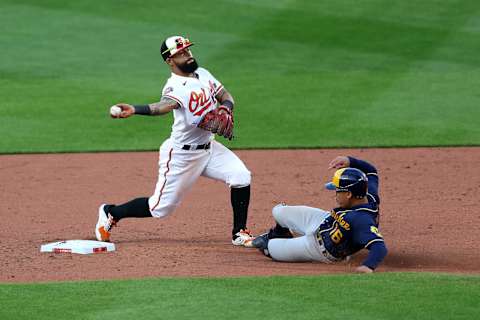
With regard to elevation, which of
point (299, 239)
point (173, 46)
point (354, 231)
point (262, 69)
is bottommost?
point (299, 239)

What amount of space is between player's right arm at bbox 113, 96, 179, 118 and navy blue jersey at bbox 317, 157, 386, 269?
5.07ft

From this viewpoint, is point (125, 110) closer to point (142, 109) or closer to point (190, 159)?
point (142, 109)

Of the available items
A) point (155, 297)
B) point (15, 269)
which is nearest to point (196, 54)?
point (15, 269)

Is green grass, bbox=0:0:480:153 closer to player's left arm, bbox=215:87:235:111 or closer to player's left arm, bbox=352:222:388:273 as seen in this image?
player's left arm, bbox=215:87:235:111

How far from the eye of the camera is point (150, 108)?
335 inches

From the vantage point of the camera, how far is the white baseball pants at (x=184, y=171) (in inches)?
358

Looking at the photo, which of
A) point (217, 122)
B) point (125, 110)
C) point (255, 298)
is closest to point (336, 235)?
point (255, 298)

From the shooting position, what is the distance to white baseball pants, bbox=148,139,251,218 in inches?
358

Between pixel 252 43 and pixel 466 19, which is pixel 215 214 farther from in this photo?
pixel 466 19

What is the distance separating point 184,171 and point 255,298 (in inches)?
82.1

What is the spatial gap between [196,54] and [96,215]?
653 centimetres

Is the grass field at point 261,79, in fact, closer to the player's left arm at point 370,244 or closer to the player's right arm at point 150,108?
the player's left arm at point 370,244

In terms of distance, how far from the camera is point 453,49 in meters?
16.9

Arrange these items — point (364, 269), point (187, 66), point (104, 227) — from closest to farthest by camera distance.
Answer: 1. point (364, 269)
2. point (187, 66)
3. point (104, 227)
